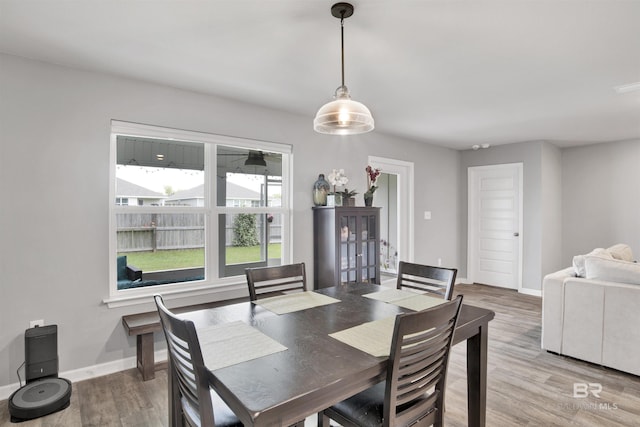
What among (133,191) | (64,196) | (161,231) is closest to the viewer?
(64,196)

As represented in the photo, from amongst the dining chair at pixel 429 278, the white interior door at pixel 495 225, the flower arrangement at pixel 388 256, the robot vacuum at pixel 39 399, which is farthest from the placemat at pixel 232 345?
the white interior door at pixel 495 225

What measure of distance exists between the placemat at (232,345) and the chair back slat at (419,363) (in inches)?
17.7

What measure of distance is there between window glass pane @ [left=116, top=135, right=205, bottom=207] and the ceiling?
1.84 ft

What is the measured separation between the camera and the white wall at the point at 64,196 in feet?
7.93

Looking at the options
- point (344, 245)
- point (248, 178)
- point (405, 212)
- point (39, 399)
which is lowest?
point (39, 399)

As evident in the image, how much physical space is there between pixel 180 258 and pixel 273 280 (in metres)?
1.34

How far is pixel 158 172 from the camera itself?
3156 mm

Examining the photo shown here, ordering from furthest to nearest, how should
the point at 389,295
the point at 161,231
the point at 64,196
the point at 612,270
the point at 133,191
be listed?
1. the point at 161,231
2. the point at 133,191
3. the point at 612,270
4. the point at 64,196
5. the point at 389,295

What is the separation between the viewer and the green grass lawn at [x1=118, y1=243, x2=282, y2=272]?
10.1 feet

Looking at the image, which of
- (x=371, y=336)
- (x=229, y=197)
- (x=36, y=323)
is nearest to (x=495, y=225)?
(x=229, y=197)

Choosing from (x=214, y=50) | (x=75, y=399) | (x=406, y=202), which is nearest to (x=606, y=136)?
(x=406, y=202)

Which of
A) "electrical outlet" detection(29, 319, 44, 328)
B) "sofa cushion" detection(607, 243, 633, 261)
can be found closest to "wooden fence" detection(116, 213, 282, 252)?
"electrical outlet" detection(29, 319, 44, 328)

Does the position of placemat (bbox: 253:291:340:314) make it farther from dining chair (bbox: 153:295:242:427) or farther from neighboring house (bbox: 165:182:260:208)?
neighboring house (bbox: 165:182:260:208)

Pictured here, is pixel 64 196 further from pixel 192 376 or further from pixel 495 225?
pixel 495 225
